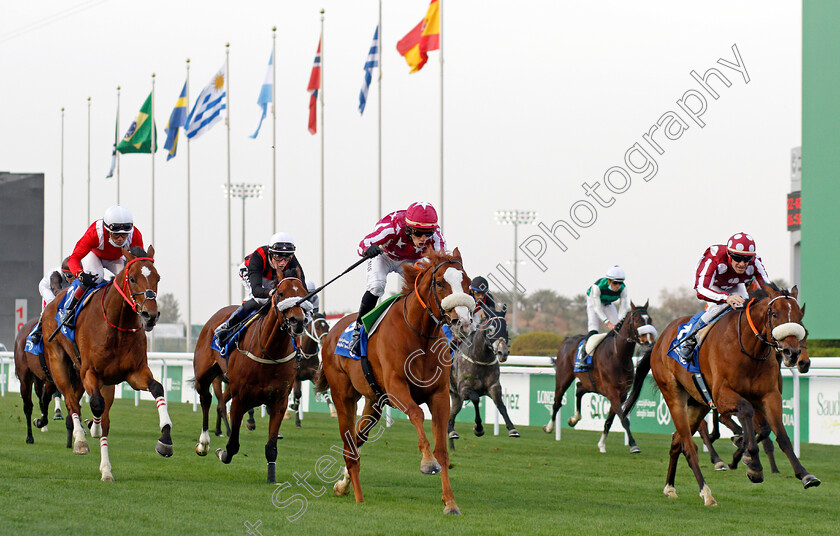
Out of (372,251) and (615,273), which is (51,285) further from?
(615,273)

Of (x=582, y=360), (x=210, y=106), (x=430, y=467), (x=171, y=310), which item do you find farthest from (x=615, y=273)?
(x=171, y=310)

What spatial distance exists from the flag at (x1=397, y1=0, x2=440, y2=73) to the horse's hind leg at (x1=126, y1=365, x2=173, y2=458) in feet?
46.1

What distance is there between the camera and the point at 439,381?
684cm

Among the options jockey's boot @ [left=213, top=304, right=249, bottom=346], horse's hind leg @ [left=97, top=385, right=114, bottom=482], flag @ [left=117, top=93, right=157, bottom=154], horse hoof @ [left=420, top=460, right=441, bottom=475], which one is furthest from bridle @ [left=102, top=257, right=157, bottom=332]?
flag @ [left=117, top=93, right=157, bottom=154]

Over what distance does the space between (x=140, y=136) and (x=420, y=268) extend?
2603 centimetres

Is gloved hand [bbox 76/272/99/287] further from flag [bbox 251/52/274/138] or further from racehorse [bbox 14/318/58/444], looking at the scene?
flag [bbox 251/52/274/138]

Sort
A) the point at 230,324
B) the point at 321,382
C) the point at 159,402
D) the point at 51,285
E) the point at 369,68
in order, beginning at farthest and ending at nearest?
the point at 369,68 < the point at 51,285 < the point at 230,324 < the point at 321,382 < the point at 159,402

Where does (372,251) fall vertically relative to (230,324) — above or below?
above

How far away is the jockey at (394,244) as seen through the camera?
7.52 m

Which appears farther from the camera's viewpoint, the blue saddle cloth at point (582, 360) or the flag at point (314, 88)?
the flag at point (314, 88)

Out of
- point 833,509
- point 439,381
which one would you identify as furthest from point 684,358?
point 439,381

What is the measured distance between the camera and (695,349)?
7.98 metres

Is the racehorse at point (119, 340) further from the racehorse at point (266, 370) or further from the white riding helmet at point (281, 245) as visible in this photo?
the white riding helmet at point (281, 245)

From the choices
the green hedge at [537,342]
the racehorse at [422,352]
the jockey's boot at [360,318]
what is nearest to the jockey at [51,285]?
the jockey's boot at [360,318]
